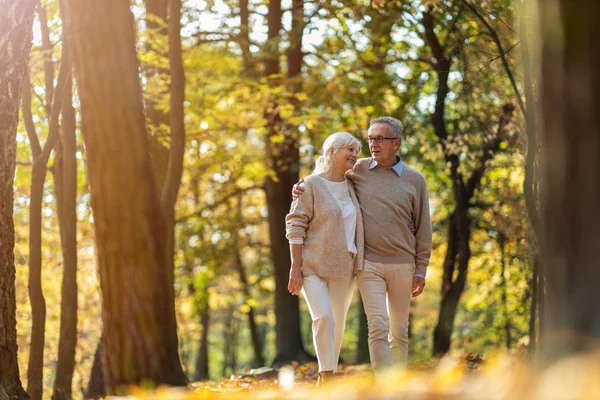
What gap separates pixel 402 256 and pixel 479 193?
11.2 metres

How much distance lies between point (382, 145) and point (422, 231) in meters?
0.81

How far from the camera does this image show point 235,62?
16.3 metres

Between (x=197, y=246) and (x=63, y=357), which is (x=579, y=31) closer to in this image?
(x=63, y=357)

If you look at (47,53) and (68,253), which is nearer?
(68,253)

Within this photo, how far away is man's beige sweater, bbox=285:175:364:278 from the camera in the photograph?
267 inches

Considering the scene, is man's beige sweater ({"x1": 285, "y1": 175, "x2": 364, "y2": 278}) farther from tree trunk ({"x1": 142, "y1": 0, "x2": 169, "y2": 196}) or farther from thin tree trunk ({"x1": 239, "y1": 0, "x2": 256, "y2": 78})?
thin tree trunk ({"x1": 239, "y1": 0, "x2": 256, "y2": 78})

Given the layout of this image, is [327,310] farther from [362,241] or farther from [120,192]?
[120,192]

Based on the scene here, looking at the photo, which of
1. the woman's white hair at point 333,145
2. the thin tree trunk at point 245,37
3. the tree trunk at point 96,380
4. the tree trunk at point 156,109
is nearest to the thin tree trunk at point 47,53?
the tree trunk at point 156,109

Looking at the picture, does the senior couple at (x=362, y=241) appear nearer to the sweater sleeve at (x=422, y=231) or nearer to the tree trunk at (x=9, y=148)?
the sweater sleeve at (x=422, y=231)

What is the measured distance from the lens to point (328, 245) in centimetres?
680

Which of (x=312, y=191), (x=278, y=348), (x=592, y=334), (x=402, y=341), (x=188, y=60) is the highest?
(x=188, y=60)

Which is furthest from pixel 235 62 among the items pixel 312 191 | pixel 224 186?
pixel 312 191

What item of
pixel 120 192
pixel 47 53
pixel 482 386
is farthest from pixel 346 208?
pixel 47 53

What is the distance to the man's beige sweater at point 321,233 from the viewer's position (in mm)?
6789
